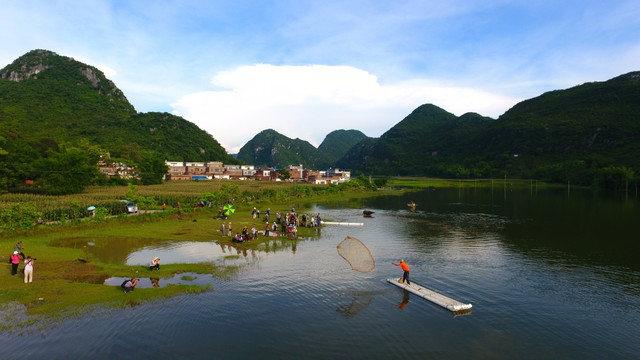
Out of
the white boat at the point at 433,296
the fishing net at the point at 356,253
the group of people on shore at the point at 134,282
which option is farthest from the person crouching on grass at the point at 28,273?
the white boat at the point at 433,296

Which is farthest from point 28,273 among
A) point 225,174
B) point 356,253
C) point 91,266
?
point 225,174

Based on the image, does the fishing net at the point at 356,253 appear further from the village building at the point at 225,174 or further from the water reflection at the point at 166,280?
the village building at the point at 225,174

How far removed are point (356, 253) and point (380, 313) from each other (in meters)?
4.87

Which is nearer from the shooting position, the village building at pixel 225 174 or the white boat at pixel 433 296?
the white boat at pixel 433 296

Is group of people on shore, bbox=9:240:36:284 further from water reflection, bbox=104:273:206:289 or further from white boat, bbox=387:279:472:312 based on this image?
white boat, bbox=387:279:472:312

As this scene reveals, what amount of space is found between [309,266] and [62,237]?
2718 centimetres

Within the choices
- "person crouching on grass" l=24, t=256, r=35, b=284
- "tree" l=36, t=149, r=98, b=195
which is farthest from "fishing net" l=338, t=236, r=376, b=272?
"tree" l=36, t=149, r=98, b=195

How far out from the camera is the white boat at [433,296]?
2117cm

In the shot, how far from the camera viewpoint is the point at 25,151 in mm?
79312

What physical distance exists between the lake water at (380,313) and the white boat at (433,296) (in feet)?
1.73

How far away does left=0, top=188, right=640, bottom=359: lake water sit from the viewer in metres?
16.7

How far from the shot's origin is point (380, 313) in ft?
69.2

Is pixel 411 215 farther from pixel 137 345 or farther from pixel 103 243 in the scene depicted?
pixel 137 345

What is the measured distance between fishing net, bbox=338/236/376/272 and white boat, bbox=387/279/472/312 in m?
2.26
